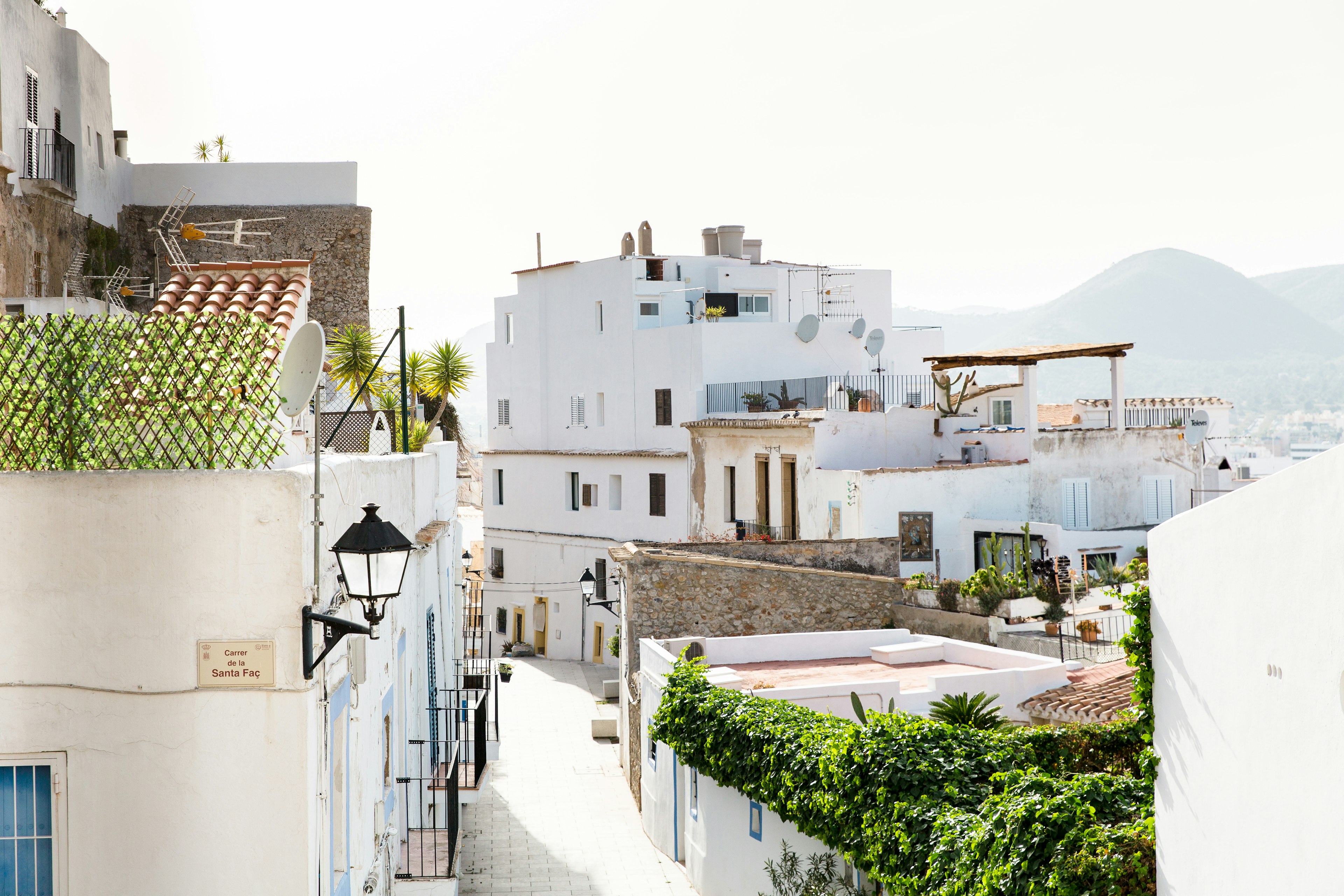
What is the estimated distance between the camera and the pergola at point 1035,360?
2414 cm

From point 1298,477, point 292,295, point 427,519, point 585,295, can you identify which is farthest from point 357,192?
point 1298,477

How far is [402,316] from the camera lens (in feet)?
40.5

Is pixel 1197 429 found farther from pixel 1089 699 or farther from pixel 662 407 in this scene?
pixel 1089 699

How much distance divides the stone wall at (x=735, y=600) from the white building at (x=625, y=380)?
10.5 meters

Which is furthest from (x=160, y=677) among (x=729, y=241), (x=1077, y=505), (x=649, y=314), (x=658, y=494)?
(x=729, y=241)

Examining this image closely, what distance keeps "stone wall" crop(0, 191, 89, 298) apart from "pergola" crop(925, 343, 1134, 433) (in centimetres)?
1773

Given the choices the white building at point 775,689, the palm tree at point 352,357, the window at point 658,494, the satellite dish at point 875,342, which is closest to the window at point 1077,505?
the white building at point 775,689

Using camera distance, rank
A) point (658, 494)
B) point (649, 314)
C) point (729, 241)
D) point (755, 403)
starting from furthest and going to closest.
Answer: point (729, 241) → point (649, 314) → point (658, 494) → point (755, 403)

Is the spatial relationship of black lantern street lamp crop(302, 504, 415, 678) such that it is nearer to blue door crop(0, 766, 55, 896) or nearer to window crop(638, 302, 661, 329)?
blue door crop(0, 766, 55, 896)

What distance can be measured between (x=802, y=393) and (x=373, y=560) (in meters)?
27.1

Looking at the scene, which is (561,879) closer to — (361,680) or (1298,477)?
(361,680)

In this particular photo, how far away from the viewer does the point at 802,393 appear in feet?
109

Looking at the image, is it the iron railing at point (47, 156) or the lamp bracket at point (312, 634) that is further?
the iron railing at point (47, 156)

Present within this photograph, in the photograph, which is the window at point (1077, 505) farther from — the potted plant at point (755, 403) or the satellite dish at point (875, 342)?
the satellite dish at point (875, 342)
